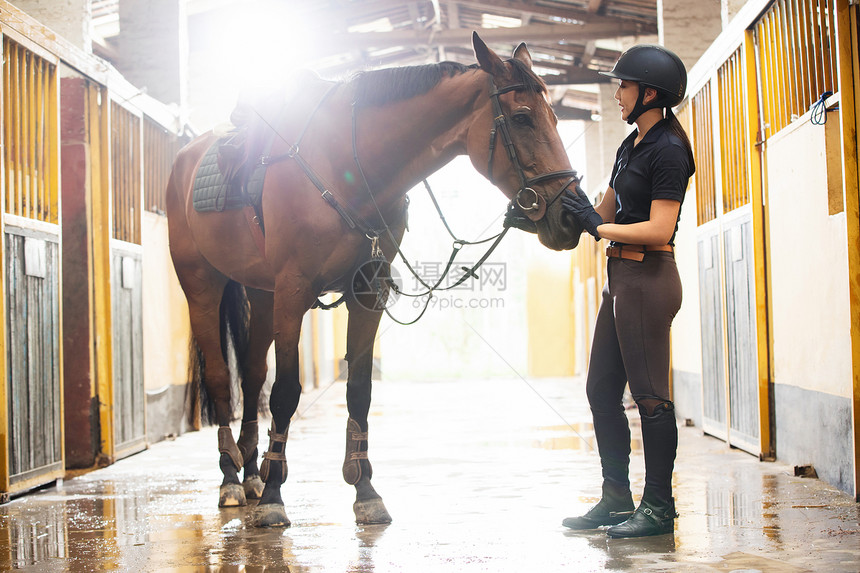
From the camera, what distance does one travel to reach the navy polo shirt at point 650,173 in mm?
2676

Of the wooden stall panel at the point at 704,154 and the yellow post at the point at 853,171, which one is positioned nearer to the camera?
the yellow post at the point at 853,171

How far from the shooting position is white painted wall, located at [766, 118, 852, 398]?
361cm

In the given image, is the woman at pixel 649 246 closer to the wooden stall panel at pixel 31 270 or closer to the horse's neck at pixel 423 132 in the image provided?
the horse's neck at pixel 423 132

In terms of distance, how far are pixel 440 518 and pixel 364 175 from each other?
4.19 ft

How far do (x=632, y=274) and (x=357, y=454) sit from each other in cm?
126

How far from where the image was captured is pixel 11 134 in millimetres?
4301

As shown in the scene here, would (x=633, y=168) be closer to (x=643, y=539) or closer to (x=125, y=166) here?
(x=643, y=539)

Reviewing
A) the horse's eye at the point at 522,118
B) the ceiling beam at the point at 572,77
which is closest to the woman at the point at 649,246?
the horse's eye at the point at 522,118

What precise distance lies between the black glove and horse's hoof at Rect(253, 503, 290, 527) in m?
1.48

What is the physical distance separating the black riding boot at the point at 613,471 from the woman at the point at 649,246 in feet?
0.60

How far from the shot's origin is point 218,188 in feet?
12.3

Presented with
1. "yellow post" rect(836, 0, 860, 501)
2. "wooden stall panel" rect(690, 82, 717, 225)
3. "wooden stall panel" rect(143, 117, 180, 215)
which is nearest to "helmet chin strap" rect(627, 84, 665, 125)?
"yellow post" rect(836, 0, 860, 501)

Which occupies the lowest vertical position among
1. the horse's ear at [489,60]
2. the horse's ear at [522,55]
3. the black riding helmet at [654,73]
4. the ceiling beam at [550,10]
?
the black riding helmet at [654,73]

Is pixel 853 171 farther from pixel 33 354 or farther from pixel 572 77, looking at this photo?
pixel 572 77
